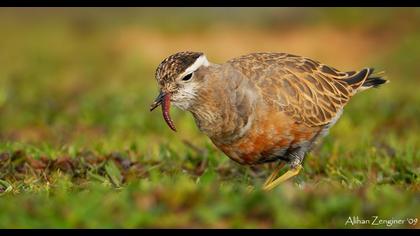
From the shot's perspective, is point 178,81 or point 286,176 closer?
point 178,81

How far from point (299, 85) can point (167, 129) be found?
2.58m

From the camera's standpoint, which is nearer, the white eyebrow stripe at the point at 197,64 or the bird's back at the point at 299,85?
the white eyebrow stripe at the point at 197,64

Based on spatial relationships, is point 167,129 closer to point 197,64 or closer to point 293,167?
point 293,167

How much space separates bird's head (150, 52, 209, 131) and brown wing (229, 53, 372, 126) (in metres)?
0.62

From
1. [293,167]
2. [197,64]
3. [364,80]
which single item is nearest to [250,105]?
[197,64]

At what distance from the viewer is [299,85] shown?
6.91 m

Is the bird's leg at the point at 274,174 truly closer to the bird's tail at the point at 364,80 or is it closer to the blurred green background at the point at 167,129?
the blurred green background at the point at 167,129

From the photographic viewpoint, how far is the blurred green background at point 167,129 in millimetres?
4754

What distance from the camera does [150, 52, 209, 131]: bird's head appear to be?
6043 mm

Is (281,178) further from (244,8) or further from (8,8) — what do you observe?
(8,8)

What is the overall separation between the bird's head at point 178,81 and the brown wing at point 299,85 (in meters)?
0.62

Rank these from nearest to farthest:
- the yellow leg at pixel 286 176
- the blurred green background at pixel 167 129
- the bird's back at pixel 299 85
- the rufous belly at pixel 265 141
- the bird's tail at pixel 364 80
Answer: the blurred green background at pixel 167 129, the rufous belly at pixel 265 141, the yellow leg at pixel 286 176, the bird's back at pixel 299 85, the bird's tail at pixel 364 80

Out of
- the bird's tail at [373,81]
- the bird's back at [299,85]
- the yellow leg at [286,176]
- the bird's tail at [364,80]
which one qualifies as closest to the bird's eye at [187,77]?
the bird's back at [299,85]

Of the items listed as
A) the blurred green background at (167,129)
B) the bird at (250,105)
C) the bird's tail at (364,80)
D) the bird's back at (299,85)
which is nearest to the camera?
the blurred green background at (167,129)
